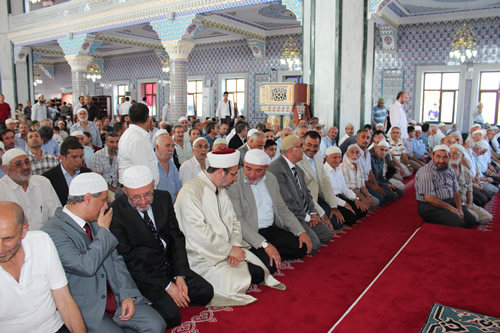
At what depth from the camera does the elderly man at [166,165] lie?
3.46 m

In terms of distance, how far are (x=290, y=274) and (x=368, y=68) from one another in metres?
5.49

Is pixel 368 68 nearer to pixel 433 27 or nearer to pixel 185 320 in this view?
pixel 433 27

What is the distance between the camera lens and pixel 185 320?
7.52 feet

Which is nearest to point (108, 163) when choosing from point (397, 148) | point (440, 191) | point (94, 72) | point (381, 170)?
point (440, 191)

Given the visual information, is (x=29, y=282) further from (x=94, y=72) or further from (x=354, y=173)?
(x=94, y=72)

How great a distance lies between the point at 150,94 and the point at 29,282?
14.5 m

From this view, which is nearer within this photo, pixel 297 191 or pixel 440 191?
pixel 297 191

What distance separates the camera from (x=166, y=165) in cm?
359

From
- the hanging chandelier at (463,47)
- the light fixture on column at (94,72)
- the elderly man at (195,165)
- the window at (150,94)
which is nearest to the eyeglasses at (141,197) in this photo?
the elderly man at (195,165)

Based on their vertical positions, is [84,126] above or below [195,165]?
above

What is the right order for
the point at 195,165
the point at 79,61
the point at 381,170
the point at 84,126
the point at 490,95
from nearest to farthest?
the point at 195,165 < the point at 381,170 < the point at 84,126 < the point at 490,95 < the point at 79,61

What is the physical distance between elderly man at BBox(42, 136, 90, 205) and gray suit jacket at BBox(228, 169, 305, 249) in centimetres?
123

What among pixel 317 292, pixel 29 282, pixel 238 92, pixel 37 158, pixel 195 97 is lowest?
pixel 317 292

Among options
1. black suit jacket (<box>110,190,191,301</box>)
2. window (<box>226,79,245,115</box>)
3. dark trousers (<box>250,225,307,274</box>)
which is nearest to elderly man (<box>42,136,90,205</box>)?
black suit jacket (<box>110,190,191,301</box>)
